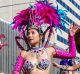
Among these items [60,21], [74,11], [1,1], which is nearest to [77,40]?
[60,21]

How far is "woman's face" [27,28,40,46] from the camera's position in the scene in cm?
707

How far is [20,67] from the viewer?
6.95m

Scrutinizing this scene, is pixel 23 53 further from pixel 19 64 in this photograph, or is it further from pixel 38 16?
pixel 38 16

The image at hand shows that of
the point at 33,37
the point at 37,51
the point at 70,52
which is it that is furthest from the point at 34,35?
the point at 70,52

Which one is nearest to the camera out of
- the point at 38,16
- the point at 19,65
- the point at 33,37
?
the point at 19,65

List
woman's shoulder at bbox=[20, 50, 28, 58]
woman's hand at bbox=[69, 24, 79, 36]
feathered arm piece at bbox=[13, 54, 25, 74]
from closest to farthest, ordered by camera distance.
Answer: feathered arm piece at bbox=[13, 54, 25, 74] < woman's hand at bbox=[69, 24, 79, 36] < woman's shoulder at bbox=[20, 50, 28, 58]

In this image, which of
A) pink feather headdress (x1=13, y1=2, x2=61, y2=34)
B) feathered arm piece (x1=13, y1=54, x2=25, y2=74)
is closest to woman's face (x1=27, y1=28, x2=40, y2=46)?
pink feather headdress (x1=13, y1=2, x2=61, y2=34)

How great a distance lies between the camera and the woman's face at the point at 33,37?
7.07 m

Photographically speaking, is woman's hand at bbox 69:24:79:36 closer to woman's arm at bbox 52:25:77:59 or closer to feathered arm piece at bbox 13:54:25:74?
woman's arm at bbox 52:25:77:59

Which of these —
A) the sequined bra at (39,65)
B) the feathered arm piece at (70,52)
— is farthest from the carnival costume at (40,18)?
the sequined bra at (39,65)

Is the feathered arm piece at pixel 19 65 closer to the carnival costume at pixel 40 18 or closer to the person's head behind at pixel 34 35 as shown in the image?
the carnival costume at pixel 40 18

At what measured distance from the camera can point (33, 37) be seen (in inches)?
279

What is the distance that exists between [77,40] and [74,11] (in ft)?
230

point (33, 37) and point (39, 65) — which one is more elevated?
point (33, 37)
